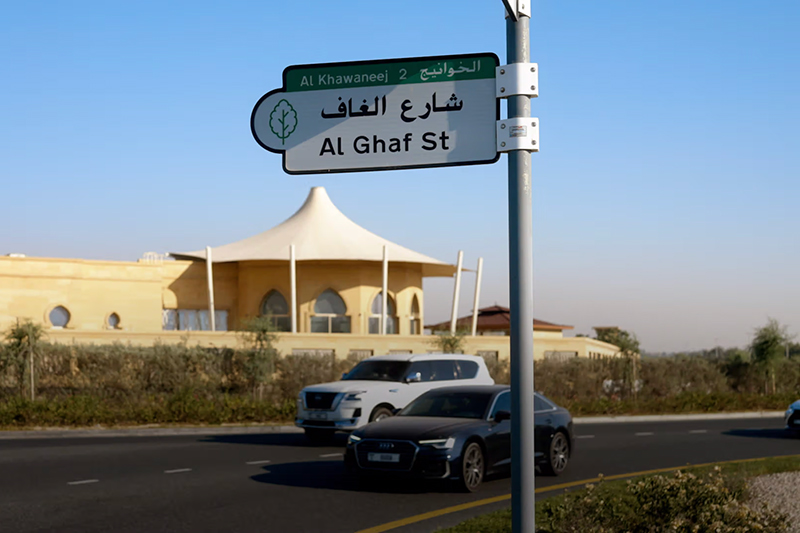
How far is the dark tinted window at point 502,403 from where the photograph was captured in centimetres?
1412

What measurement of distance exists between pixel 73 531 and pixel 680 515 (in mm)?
5896

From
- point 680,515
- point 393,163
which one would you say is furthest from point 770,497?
point 393,163

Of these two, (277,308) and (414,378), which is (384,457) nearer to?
(414,378)

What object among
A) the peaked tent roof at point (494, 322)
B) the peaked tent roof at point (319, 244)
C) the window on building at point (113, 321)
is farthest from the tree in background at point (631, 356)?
the peaked tent roof at point (494, 322)

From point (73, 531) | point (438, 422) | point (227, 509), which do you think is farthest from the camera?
point (438, 422)

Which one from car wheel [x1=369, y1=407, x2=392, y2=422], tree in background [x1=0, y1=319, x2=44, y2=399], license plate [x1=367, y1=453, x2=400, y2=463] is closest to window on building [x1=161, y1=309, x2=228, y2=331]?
tree in background [x1=0, y1=319, x2=44, y2=399]

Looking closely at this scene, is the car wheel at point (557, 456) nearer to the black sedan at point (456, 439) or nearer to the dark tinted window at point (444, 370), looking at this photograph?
the black sedan at point (456, 439)

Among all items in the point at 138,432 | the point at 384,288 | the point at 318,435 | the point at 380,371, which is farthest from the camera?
the point at 384,288

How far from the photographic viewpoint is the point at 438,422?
44.5 feet

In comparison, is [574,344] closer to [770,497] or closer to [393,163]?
[770,497]

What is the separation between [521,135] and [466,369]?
16699 millimetres

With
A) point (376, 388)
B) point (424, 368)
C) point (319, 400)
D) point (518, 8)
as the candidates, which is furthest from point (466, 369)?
point (518, 8)

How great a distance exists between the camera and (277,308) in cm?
5253

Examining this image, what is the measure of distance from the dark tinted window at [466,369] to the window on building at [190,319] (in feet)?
106
